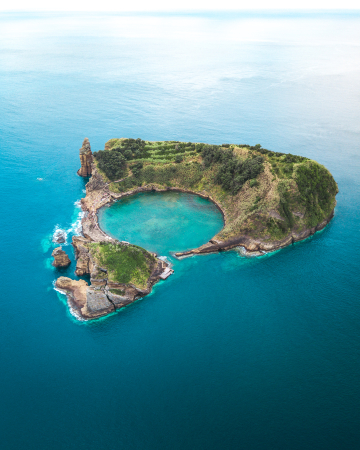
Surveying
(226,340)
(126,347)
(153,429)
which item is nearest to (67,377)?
(126,347)

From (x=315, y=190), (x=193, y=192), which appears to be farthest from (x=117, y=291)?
(x=315, y=190)

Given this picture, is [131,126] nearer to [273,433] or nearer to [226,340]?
[226,340]

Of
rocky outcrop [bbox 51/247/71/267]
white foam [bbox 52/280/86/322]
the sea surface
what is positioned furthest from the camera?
rocky outcrop [bbox 51/247/71/267]

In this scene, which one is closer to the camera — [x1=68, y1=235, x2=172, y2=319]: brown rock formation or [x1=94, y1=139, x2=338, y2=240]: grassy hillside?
[x1=68, y1=235, x2=172, y2=319]: brown rock formation

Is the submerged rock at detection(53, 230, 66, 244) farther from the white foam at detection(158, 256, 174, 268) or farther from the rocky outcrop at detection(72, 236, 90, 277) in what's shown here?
the white foam at detection(158, 256, 174, 268)

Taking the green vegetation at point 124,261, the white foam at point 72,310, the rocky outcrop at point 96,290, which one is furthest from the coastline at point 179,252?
the white foam at point 72,310

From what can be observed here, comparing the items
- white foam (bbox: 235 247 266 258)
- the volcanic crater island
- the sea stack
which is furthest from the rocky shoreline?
the sea stack

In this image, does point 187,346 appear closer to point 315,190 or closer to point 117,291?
point 117,291

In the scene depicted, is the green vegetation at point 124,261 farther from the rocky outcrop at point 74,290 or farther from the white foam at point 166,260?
the rocky outcrop at point 74,290

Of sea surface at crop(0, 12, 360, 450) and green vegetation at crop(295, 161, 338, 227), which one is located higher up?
green vegetation at crop(295, 161, 338, 227)
